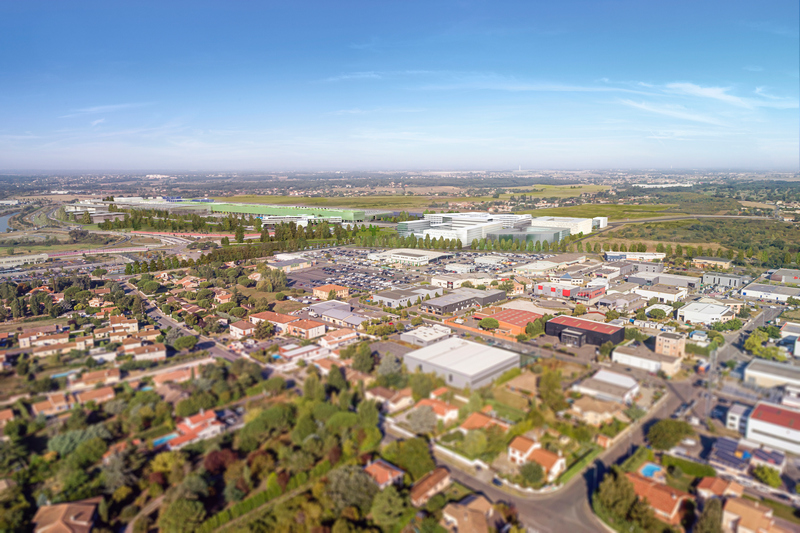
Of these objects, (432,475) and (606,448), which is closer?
(432,475)

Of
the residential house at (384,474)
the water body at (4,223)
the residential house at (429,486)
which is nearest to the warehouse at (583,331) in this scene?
the residential house at (429,486)

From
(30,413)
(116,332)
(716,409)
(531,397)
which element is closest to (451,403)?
(531,397)

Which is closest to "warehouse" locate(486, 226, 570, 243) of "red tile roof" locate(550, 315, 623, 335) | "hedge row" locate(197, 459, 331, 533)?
"red tile roof" locate(550, 315, 623, 335)

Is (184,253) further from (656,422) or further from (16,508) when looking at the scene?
Result: (656,422)

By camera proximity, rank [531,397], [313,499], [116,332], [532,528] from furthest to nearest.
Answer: [116,332] < [531,397] < [313,499] < [532,528]

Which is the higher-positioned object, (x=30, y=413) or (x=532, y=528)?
(x=30, y=413)

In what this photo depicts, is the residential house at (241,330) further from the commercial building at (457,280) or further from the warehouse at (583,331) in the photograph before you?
the warehouse at (583,331)
